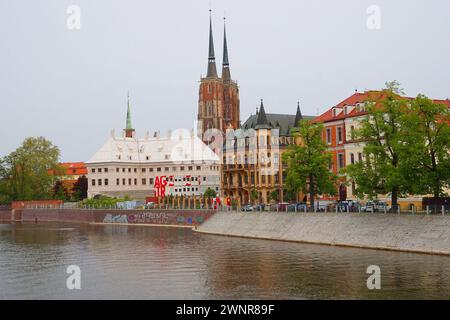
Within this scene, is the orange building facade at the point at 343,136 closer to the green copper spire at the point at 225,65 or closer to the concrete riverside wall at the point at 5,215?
the concrete riverside wall at the point at 5,215

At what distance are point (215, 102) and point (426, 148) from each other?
133 meters

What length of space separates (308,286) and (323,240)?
24675mm

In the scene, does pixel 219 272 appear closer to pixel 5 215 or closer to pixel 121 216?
pixel 121 216

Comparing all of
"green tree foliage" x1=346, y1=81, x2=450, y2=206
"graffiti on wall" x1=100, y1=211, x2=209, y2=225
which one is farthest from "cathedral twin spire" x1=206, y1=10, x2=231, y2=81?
"green tree foliage" x1=346, y1=81, x2=450, y2=206

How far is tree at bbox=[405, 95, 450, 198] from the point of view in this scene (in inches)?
2055

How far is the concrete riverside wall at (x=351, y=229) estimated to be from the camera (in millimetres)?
48219

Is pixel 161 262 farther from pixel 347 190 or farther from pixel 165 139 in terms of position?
pixel 165 139

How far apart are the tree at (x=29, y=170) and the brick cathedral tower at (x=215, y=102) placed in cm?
4928

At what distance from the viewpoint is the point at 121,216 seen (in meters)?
107

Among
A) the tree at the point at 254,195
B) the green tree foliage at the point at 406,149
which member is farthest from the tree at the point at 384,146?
the tree at the point at 254,195

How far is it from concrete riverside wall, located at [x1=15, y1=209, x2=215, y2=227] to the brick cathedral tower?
61.5 metres

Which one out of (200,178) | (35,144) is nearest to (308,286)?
(200,178)

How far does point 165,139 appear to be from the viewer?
148000 mm

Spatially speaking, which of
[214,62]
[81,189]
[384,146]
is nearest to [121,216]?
[81,189]
